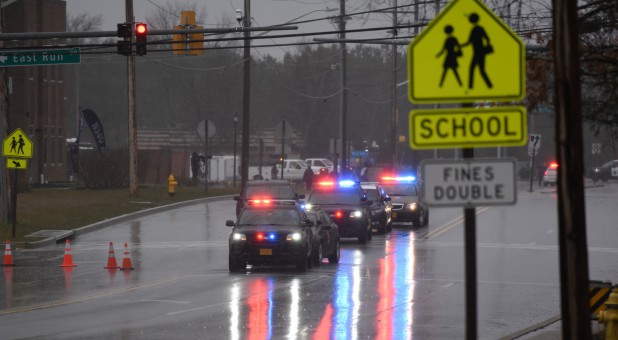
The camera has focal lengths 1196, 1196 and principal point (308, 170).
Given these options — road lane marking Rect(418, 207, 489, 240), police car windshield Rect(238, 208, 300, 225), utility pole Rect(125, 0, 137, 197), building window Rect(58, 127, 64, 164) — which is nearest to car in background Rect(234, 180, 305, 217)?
road lane marking Rect(418, 207, 489, 240)

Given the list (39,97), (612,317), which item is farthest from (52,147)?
(612,317)

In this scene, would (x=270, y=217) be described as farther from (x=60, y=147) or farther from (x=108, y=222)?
(x=60, y=147)

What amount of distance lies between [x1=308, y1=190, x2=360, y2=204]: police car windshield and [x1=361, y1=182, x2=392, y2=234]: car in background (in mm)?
1867

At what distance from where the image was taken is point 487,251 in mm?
31969

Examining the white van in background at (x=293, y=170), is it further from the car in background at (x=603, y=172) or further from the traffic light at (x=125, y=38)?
the traffic light at (x=125, y=38)

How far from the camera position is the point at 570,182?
28.1 ft

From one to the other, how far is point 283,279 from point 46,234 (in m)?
14.7

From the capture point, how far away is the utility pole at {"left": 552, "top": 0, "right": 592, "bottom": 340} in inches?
336

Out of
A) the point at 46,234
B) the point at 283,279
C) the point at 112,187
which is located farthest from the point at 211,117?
the point at 283,279

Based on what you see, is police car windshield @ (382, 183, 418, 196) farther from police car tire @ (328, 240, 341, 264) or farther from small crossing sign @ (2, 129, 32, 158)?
small crossing sign @ (2, 129, 32, 158)

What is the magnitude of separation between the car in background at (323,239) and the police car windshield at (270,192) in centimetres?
799

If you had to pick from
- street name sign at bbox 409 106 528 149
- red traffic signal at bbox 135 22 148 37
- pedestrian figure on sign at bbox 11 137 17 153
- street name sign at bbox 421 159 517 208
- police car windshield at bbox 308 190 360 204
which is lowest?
police car windshield at bbox 308 190 360 204

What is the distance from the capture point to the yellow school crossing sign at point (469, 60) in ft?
27.3

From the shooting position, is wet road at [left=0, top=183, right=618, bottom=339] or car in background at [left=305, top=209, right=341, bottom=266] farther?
car in background at [left=305, top=209, right=341, bottom=266]
